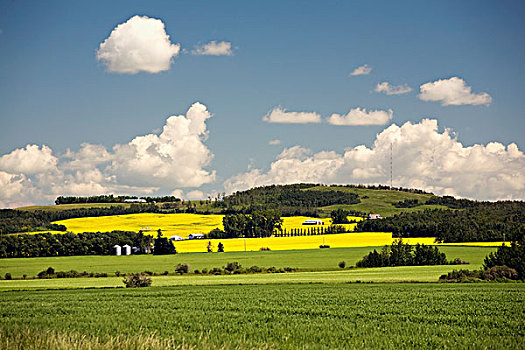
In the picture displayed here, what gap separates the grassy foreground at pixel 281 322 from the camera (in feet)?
57.4

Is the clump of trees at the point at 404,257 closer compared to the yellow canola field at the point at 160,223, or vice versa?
the clump of trees at the point at 404,257

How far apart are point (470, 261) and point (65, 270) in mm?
53486

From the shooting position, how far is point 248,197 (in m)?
186

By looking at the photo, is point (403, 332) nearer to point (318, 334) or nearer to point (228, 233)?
point (318, 334)

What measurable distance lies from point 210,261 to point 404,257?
27.9 m

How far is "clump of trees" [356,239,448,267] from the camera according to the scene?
261 ft

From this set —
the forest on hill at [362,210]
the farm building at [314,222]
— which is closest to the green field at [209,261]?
the forest on hill at [362,210]

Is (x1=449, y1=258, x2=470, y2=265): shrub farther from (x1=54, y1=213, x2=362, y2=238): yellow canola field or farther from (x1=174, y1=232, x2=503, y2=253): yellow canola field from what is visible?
A: (x1=54, y1=213, x2=362, y2=238): yellow canola field

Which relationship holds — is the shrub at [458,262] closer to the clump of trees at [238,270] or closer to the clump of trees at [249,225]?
the clump of trees at [238,270]

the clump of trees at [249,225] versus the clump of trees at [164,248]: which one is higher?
the clump of trees at [249,225]

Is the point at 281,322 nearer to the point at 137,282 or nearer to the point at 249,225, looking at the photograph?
the point at 137,282

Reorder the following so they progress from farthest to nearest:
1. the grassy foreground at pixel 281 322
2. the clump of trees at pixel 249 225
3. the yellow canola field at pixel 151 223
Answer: the yellow canola field at pixel 151 223 < the clump of trees at pixel 249 225 < the grassy foreground at pixel 281 322

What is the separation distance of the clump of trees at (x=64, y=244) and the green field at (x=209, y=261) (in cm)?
663

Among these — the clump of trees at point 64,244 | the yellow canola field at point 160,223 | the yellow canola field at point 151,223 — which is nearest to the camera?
the clump of trees at point 64,244
